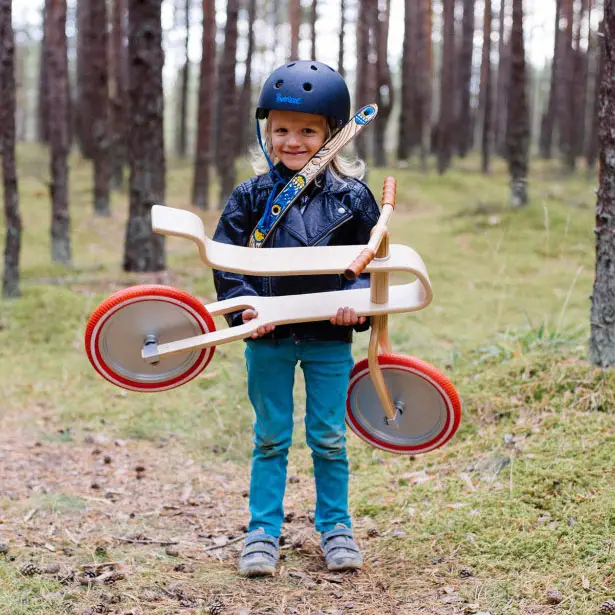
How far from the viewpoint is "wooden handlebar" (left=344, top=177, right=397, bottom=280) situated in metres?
2.72

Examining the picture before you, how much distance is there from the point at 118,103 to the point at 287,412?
1741 cm

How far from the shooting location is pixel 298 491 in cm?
462

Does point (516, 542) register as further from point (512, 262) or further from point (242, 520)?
point (512, 262)

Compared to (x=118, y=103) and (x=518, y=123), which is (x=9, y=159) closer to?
(x=518, y=123)

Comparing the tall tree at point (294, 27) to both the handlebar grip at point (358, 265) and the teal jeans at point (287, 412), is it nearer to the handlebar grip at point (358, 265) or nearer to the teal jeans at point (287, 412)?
the teal jeans at point (287, 412)

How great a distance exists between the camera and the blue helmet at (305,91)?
3248mm

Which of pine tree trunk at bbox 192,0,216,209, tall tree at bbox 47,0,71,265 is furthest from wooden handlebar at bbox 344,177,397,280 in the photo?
pine tree trunk at bbox 192,0,216,209

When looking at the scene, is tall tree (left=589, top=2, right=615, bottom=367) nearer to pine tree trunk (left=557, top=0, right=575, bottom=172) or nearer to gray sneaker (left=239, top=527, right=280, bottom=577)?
gray sneaker (left=239, top=527, right=280, bottom=577)

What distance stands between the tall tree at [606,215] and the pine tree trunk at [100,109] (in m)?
13.2

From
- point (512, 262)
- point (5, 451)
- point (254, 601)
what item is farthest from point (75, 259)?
point (254, 601)

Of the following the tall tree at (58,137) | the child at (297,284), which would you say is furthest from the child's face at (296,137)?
the tall tree at (58,137)

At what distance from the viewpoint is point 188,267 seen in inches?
446

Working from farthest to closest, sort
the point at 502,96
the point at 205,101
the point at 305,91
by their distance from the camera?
1. the point at 502,96
2. the point at 205,101
3. the point at 305,91

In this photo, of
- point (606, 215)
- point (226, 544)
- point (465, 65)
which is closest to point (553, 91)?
point (465, 65)
